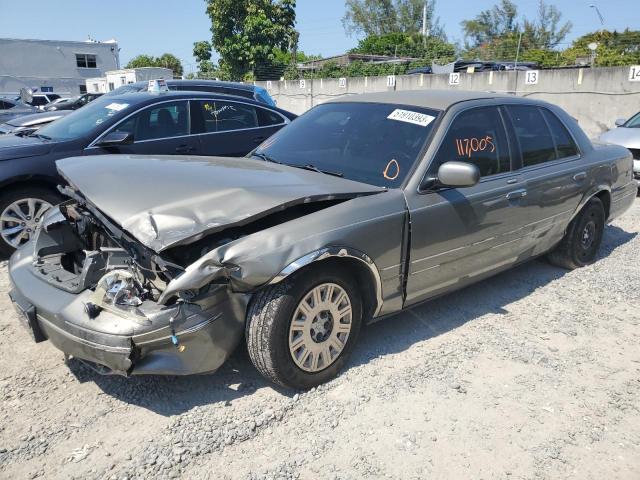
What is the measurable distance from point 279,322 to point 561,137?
333cm

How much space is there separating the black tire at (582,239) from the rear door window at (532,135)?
0.83 meters

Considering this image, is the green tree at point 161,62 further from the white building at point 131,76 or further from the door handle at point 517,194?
the door handle at point 517,194

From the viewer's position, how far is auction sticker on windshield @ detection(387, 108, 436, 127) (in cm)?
378

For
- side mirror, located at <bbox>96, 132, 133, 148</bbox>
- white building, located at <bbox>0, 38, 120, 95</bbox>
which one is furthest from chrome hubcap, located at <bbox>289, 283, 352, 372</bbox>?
white building, located at <bbox>0, 38, 120, 95</bbox>

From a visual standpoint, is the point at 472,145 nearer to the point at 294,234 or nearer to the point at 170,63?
the point at 294,234

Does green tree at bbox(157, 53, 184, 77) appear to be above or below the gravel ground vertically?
above

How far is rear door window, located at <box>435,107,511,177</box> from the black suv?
3476 millimetres

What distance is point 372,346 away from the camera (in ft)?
12.3

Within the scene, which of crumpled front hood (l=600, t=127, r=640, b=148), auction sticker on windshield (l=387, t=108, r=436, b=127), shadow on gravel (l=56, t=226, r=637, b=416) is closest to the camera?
shadow on gravel (l=56, t=226, r=637, b=416)

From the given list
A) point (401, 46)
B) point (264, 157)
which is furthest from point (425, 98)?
point (401, 46)

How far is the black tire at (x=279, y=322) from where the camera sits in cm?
286

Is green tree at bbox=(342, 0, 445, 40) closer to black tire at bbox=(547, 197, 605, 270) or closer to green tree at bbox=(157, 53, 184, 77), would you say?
green tree at bbox=(157, 53, 184, 77)

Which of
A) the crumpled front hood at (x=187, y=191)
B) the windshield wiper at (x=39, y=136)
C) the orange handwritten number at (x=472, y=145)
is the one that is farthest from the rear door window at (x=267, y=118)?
the orange handwritten number at (x=472, y=145)

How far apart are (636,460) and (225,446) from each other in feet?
6.84
